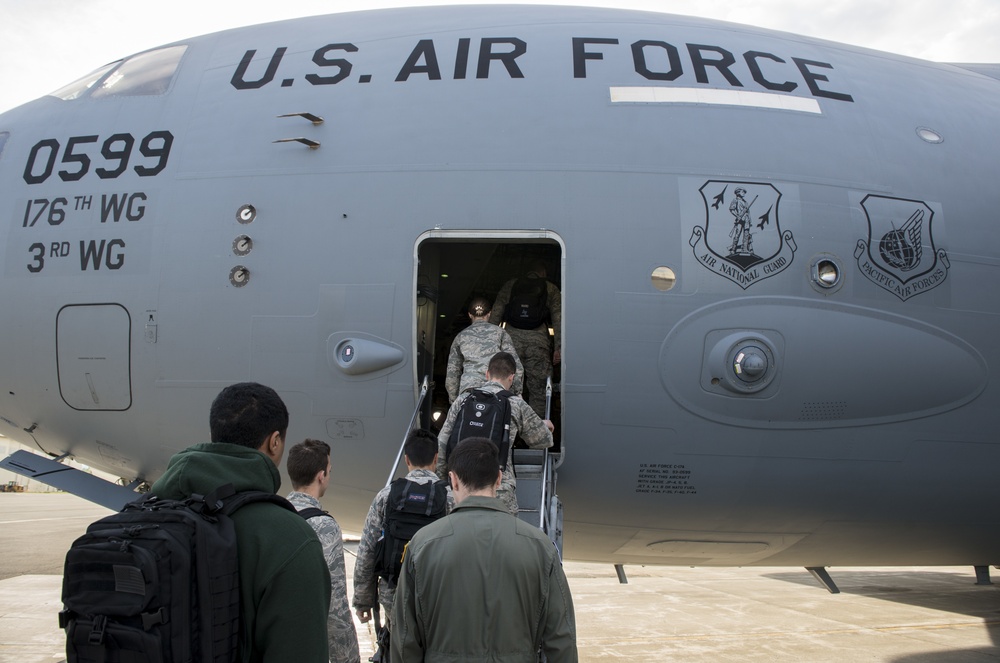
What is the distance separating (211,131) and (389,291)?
2117mm

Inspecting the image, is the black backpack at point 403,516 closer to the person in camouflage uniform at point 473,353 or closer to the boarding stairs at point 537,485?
the boarding stairs at point 537,485

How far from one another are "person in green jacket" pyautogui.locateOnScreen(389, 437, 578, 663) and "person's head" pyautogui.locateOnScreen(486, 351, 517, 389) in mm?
2329

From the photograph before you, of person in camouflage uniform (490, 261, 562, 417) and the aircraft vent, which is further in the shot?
person in camouflage uniform (490, 261, 562, 417)

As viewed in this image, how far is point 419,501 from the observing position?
4.59m

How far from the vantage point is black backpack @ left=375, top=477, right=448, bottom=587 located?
4570mm

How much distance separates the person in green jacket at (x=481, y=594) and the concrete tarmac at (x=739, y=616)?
341cm

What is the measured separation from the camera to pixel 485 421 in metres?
5.16

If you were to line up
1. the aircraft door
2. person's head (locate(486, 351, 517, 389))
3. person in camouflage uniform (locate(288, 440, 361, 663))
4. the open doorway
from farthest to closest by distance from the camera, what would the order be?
the open doorway
the aircraft door
person's head (locate(486, 351, 517, 389))
person in camouflage uniform (locate(288, 440, 361, 663))

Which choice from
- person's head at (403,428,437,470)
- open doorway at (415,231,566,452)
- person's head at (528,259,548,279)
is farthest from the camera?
person's head at (528,259,548,279)

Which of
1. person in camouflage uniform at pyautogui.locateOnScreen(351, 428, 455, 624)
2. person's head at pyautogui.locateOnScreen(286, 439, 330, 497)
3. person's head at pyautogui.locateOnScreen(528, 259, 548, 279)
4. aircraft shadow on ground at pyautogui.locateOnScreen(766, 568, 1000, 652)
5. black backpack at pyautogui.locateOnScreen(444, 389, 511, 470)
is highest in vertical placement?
person's head at pyautogui.locateOnScreen(528, 259, 548, 279)

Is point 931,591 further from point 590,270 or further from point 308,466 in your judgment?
point 308,466

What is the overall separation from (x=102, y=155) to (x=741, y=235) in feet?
17.0

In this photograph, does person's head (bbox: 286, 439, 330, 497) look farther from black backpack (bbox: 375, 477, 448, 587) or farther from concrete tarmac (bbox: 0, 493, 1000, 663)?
concrete tarmac (bbox: 0, 493, 1000, 663)

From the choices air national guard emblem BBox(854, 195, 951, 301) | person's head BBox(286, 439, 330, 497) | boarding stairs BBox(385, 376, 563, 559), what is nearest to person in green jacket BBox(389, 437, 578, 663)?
person's head BBox(286, 439, 330, 497)
